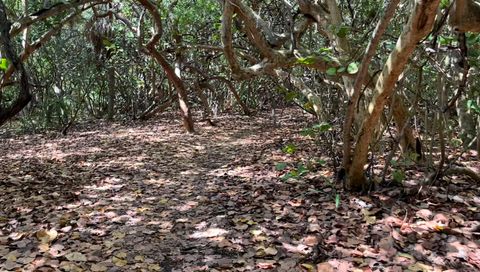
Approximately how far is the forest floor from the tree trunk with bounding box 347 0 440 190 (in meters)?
0.25

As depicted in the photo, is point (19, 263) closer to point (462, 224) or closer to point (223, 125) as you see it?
point (462, 224)

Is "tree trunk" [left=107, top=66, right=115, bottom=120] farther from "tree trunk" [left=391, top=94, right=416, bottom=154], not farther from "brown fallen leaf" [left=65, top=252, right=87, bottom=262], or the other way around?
"brown fallen leaf" [left=65, top=252, right=87, bottom=262]

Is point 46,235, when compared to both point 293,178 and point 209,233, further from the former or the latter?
point 293,178

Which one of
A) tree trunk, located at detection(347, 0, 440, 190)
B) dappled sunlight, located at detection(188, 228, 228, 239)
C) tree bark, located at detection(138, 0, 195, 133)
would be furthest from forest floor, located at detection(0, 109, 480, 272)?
tree bark, located at detection(138, 0, 195, 133)

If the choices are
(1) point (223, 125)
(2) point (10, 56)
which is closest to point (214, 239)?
(2) point (10, 56)

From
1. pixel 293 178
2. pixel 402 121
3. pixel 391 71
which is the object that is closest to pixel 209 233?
pixel 293 178

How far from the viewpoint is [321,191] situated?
4.55m

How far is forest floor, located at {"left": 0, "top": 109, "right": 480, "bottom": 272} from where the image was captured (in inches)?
125

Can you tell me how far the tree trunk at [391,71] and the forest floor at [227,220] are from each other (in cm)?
25

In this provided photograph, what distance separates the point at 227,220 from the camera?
3.97 meters

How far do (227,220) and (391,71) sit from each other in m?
1.83

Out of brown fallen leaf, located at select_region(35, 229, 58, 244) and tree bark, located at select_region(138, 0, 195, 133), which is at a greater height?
tree bark, located at select_region(138, 0, 195, 133)

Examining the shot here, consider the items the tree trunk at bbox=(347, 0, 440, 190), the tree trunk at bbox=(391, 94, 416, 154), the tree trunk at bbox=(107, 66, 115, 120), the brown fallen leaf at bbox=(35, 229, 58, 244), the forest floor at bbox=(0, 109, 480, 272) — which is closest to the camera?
the tree trunk at bbox=(347, 0, 440, 190)

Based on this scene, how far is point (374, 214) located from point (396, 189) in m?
0.53
